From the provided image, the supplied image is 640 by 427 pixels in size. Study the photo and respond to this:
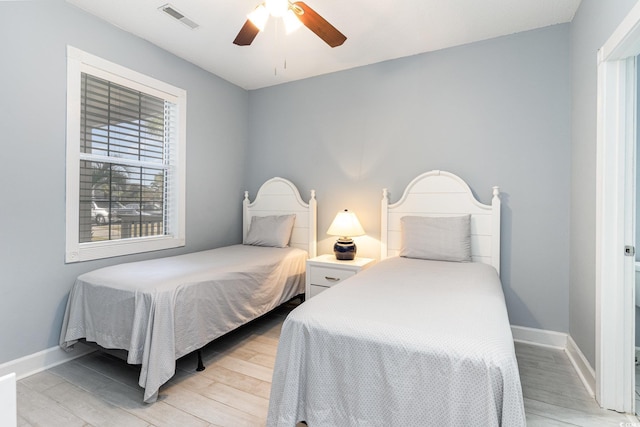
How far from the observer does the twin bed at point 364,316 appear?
113cm

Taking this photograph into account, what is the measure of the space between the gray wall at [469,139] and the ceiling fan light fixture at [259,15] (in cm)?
162

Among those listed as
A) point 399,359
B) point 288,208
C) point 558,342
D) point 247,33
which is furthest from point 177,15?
point 558,342

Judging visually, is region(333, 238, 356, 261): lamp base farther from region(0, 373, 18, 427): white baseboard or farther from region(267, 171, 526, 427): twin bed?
region(0, 373, 18, 427): white baseboard

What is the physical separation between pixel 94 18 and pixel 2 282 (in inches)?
78.8

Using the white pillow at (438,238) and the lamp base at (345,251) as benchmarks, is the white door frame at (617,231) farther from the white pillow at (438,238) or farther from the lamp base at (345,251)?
the lamp base at (345,251)

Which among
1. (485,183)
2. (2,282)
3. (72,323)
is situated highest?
(485,183)

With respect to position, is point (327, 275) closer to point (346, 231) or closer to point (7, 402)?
point (346, 231)

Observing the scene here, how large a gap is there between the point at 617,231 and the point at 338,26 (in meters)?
2.34

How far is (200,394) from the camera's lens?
1.93 metres

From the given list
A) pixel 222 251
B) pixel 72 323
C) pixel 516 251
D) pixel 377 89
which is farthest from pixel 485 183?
pixel 72 323

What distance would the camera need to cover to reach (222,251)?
3.20 metres

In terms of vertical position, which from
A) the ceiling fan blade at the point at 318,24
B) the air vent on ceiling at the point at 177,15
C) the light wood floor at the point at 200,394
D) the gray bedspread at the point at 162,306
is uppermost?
the air vent on ceiling at the point at 177,15

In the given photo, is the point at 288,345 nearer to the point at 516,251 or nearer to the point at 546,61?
the point at 516,251

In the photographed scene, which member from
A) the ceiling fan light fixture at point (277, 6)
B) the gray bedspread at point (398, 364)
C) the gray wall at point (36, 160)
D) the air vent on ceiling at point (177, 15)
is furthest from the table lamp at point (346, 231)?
the air vent on ceiling at point (177, 15)
